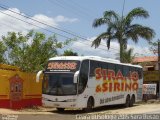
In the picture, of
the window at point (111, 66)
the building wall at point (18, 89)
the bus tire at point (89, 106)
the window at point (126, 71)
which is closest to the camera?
the building wall at point (18, 89)

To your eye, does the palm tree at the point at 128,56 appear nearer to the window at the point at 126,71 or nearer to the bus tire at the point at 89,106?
the window at the point at 126,71

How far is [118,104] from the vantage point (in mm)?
33250

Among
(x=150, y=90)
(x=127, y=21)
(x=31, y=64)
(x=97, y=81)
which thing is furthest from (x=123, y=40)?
(x=97, y=81)

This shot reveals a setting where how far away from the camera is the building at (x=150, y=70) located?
160 ft

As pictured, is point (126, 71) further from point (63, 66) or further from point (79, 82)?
point (63, 66)

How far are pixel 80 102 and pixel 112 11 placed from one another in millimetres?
19259

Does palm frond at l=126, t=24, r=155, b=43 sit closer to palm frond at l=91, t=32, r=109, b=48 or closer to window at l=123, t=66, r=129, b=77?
palm frond at l=91, t=32, r=109, b=48

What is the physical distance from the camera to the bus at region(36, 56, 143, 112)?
25328 millimetres

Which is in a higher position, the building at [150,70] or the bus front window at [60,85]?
the building at [150,70]

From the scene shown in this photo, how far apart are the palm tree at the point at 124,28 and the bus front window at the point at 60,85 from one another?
1860 centimetres

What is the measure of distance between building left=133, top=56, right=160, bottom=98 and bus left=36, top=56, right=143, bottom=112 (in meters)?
16.0

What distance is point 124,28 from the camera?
43.9m

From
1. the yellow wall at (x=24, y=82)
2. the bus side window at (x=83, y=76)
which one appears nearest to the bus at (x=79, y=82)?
the bus side window at (x=83, y=76)

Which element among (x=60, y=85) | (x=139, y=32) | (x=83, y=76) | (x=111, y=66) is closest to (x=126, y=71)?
(x=111, y=66)
